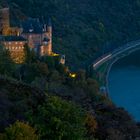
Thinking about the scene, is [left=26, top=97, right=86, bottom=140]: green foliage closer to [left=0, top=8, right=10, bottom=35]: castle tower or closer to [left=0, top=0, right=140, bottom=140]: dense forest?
[left=0, top=0, right=140, bottom=140]: dense forest

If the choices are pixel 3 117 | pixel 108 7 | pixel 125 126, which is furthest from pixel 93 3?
pixel 3 117

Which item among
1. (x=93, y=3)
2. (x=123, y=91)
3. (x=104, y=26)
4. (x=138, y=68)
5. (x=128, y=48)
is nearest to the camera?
(x=123, y=91)

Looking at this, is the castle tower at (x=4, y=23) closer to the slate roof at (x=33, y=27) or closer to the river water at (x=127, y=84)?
the slate roof at (x=33, y=27)

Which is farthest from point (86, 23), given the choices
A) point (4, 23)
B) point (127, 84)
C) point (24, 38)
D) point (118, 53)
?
point (24, 38)

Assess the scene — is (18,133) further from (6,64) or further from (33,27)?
(33,27)

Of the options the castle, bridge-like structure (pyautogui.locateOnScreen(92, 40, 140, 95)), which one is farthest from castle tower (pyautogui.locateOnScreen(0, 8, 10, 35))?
bridge-like structure (pyautogui.locateOnScreen(92, 40, 140, 95))

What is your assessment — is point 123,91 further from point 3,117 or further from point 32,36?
point 3,117
